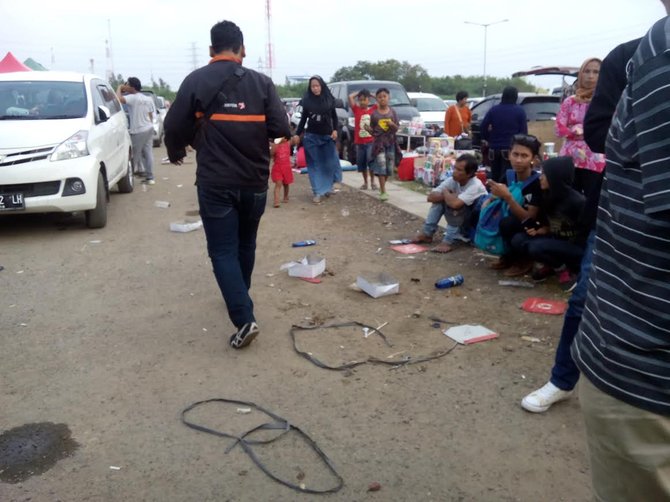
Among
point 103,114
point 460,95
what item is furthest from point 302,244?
point 460,95

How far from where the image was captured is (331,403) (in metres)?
3.41

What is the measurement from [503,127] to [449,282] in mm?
4059

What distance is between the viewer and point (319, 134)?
918cm

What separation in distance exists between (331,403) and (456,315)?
1627mm

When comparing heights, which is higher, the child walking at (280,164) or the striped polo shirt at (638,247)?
the striped polo shirt at (638,247)

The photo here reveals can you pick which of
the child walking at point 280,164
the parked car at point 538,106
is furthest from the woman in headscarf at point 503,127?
the child walking at point 280,164

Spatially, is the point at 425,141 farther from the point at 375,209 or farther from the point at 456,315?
the point at 456,315

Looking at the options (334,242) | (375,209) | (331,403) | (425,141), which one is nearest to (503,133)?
(375,209)

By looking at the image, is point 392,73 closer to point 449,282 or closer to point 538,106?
point 538,106

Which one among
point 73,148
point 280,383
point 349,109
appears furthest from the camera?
point 349,109

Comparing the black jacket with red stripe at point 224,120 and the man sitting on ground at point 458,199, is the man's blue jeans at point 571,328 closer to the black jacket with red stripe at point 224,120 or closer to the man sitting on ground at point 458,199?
the black jacket with red stripe at point 224,120

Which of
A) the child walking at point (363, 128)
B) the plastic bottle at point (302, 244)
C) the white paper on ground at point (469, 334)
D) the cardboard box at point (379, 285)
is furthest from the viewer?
the child walking at point (363, 128)

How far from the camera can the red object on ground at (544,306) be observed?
184 inches

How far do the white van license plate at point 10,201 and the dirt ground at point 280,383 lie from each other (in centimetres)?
71
